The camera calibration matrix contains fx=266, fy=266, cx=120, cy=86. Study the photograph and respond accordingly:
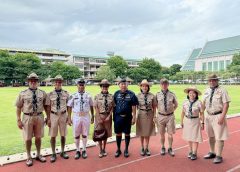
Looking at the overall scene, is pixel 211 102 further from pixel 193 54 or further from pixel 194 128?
pixel 193 54

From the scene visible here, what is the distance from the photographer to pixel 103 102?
6637 mm

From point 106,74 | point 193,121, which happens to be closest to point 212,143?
point 193,121

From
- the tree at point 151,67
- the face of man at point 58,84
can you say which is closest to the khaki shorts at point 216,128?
the face of man at point 58,84

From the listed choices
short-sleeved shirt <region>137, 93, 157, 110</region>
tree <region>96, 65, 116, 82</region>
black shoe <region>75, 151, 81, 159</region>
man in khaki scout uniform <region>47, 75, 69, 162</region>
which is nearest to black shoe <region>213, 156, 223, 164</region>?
short-sleeved shirt <region>137, 93, 157, 110</region>

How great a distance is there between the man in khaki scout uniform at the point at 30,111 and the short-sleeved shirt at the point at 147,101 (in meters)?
2.36

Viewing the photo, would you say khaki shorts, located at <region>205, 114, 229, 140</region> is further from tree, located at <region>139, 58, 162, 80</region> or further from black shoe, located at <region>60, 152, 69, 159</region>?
tree, located at <region>139, 58, 162, 80</region>

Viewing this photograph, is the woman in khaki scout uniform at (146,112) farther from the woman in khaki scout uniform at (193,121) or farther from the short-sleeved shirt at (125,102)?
the woman in khaki scout uniform at (193,121)

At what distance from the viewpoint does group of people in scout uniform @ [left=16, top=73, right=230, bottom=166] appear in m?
6.09

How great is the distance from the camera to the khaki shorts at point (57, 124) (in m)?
6.36

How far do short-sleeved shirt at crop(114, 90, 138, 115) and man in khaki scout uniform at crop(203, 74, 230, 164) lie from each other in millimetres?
1750

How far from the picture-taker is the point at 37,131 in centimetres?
619

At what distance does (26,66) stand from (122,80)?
62.0m

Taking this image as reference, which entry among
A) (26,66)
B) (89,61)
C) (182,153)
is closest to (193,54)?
(89,61)

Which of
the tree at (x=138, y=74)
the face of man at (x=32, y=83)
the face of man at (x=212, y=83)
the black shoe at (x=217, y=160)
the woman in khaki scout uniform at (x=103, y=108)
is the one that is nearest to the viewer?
the black shoe at (x=217, y=160)
